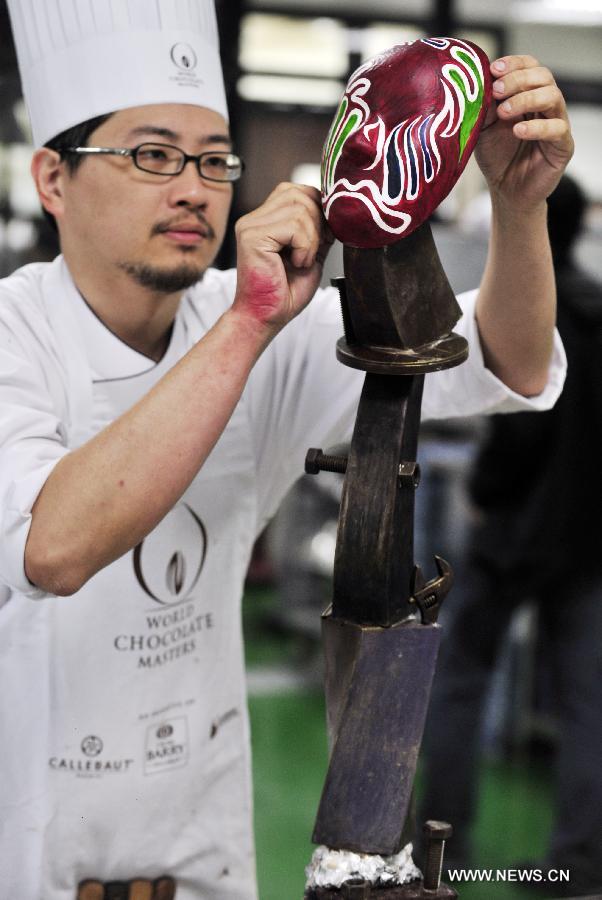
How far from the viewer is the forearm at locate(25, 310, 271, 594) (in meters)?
1.01

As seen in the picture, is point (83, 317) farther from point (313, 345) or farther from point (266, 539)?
point (266, 539)

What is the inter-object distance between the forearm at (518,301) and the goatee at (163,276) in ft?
1.09

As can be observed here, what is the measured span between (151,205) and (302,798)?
220 centimetres

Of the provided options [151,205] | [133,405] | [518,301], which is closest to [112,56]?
[151,205]

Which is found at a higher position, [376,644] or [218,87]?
[218,87]

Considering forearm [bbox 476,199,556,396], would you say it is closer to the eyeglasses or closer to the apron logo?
the eyeglasses

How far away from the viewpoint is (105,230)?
53.4 inches

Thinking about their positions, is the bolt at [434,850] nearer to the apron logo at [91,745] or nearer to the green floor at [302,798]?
the apron logo at [91,745]

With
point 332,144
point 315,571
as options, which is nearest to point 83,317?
point 332,144

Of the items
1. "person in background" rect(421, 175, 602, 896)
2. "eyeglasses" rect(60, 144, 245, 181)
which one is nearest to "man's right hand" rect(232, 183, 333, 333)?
"eyeglasses" rect(60, 144, 245, 181)

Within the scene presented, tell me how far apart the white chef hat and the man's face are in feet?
0.08

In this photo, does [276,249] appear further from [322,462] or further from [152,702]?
[152,702]

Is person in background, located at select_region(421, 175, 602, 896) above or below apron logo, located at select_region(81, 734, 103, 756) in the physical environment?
below

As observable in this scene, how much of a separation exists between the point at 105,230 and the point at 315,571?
299cm
